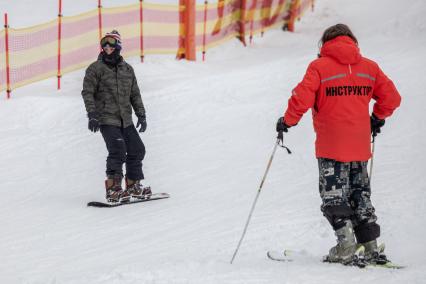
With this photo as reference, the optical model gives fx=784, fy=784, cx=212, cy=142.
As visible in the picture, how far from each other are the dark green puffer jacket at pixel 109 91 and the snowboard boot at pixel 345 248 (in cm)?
307

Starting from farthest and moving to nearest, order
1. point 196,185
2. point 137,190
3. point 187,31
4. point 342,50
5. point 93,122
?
point 187,31 → point 196,185 → point 137,190 → point 93,122 → point 342,50

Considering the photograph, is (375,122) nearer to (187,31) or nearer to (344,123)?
(344,123)

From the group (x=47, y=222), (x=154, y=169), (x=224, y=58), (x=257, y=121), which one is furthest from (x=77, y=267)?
(x=224, y=58)

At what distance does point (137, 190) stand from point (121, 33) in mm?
6454

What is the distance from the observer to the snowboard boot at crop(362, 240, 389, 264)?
205 inches

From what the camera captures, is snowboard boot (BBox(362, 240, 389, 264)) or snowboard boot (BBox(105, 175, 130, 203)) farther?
snowboard boot (BBox(105, 175, 130, 203))

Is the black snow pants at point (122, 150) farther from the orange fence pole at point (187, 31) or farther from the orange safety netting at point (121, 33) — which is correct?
the orange fence pole at point (187, 31)

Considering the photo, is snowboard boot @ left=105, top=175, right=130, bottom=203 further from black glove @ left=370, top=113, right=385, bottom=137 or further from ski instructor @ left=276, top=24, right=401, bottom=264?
black glove @ left=370, top=113, right=385, bottom=137

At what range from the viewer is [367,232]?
5.35 metres

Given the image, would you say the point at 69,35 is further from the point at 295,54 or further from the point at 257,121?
the point at 295,54

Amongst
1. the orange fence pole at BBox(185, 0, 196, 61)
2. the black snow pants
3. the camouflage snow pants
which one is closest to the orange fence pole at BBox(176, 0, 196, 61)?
the orange fence pole at BBox(185, 0, 196, 61)

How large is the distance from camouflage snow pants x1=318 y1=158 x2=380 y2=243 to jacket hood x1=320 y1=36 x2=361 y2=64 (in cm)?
69

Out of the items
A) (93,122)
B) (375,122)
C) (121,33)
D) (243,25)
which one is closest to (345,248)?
(375,122)

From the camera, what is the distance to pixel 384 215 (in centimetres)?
659
